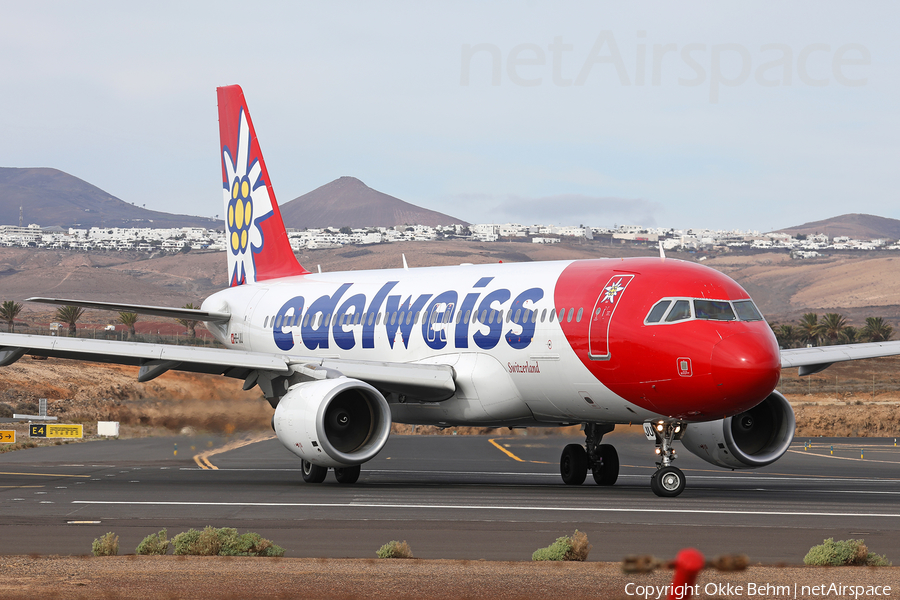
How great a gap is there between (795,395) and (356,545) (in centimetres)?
7249

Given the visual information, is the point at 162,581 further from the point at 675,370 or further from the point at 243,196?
the point at 243,196

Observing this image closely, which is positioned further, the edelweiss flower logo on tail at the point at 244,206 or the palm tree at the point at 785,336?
the palm tree at the point at 785,336

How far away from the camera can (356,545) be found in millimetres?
13969

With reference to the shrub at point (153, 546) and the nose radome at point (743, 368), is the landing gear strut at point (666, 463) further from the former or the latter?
the shrub at point (153, 546)

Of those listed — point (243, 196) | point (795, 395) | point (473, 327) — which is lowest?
point (795, 395)

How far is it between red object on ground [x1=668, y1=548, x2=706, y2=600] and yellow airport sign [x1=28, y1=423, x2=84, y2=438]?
1637 inches

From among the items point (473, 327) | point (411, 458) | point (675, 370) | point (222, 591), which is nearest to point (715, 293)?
point (675, 370)

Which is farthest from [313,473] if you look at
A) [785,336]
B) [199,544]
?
[785,336]

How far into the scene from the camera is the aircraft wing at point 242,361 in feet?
77.1

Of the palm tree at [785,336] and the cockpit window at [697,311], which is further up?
the cockpit window at [697,311]

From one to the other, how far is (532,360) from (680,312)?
3.64m

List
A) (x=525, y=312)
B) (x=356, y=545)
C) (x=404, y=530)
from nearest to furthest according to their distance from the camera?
1. (x=356, y=545)
2. (x=404, y=530)
3. (x=525, y=312)

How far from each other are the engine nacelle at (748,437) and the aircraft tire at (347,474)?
7188 mm

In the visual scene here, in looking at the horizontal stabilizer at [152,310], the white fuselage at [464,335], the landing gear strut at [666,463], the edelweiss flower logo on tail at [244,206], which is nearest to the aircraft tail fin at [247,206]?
the edelweiss flower logo on tail at [244,206]
